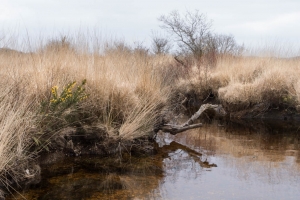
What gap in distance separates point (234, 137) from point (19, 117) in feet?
15.0

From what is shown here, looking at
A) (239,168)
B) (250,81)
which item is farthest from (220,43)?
(239,168)

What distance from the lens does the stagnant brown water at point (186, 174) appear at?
386cm

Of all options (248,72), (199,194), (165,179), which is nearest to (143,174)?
(165,179)

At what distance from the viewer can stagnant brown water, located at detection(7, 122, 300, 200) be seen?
386cm

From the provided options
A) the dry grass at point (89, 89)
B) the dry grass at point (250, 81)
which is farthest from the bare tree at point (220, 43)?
the dry grass at point (89, 89)

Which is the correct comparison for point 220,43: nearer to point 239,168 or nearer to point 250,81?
point 250,81

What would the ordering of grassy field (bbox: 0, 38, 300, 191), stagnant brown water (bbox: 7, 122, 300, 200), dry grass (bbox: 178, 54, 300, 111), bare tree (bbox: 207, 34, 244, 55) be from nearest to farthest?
1. grassy field (bbox: 0, 38, 300, 191)
2. stagnant brown water (bbox: 7, 122, 300, 200)
3. dry grass (bbox: 178, 54, 300, 111)
4. bare tree (bbox: 207, 34, 244, 55)

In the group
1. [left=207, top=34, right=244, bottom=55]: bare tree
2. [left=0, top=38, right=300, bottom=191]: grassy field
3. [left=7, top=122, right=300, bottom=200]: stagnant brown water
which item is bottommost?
[left=7, top=122, right=300, bottom=200]: stagnant brown water

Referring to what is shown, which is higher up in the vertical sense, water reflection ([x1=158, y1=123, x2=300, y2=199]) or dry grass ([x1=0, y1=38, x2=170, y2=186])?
dry grass ([x1=0, y1=38, x2=170, y2=186])

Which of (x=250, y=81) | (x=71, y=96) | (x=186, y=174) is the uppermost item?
(x=250, y=81)

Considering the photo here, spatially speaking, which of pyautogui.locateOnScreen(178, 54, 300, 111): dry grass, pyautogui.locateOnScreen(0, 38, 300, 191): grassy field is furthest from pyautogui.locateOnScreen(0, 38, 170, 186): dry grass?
pyautogui.locateOnScreen(178, 54, 300, 111): dry grass

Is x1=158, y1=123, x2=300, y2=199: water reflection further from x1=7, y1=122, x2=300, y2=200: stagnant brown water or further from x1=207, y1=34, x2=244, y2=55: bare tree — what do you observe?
x1=207, y1=34, x2=244, y2=55: bare tree

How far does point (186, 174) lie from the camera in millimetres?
4562

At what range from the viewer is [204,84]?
37.1 ft
